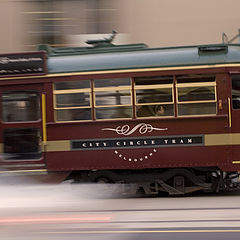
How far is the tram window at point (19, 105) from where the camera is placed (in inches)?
382

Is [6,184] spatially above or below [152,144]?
below

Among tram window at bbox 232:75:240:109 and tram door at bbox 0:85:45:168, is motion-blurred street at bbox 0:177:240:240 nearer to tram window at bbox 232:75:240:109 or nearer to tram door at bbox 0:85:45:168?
tram door at bbox 0:85:45:168

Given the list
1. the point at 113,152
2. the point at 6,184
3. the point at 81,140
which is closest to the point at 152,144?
the point at 113,152

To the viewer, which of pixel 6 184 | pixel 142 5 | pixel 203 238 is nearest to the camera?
pixel 203 238

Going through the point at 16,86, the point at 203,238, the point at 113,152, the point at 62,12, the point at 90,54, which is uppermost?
the point at 62,12

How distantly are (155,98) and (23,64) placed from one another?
2732 mm

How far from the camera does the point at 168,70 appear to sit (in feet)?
31.1

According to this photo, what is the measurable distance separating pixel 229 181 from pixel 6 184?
4439 millimetres

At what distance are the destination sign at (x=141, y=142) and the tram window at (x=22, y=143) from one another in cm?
76

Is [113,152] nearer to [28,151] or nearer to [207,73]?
[28,151]

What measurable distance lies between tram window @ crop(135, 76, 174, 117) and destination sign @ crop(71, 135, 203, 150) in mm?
487

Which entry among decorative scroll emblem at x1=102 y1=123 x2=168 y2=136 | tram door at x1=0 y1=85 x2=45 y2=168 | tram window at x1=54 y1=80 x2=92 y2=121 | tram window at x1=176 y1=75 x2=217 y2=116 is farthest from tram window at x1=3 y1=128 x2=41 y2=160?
tram window at x1=176 y1=75 x2=217 y2=116

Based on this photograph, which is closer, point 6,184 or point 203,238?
point 203,238

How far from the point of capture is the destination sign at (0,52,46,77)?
31.9 ft
